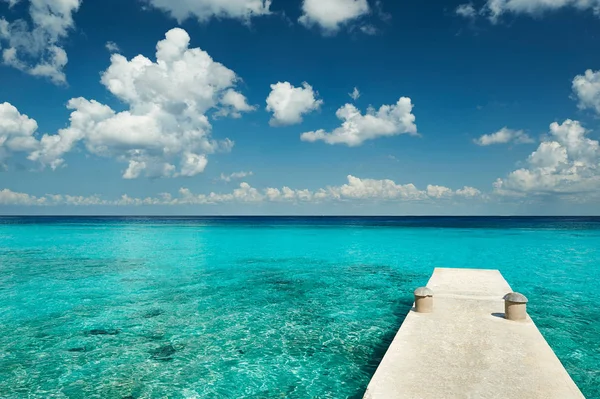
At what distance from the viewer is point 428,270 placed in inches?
1043

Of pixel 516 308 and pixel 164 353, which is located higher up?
pixel 516 308

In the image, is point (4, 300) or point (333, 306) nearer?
point (333, 306)

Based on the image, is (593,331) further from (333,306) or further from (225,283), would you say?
(225,283)

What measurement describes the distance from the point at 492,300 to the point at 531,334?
3.99m

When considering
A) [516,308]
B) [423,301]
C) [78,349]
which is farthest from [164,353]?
[516,308]

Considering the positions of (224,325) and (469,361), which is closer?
(469,361)

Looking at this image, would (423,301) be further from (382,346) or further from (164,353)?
(164,353)

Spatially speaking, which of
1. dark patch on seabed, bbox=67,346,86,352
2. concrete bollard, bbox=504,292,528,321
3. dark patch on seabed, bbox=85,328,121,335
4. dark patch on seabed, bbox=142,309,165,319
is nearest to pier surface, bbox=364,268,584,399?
concrete bollard, bbox=504,292,528,321

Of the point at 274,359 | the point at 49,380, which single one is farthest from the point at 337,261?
the point at 49,380

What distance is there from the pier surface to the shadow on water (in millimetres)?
1181

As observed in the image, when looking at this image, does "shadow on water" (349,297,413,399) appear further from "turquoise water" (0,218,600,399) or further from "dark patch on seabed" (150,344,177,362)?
"dark patch on seabed" (150,344,177,362)

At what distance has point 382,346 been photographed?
11.7m

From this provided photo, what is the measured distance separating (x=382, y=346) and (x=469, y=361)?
12.0 ft

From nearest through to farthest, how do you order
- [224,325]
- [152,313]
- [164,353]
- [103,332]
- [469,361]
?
[469,361] → [164,353] → [103,332] → [224,325] → [152,313]
